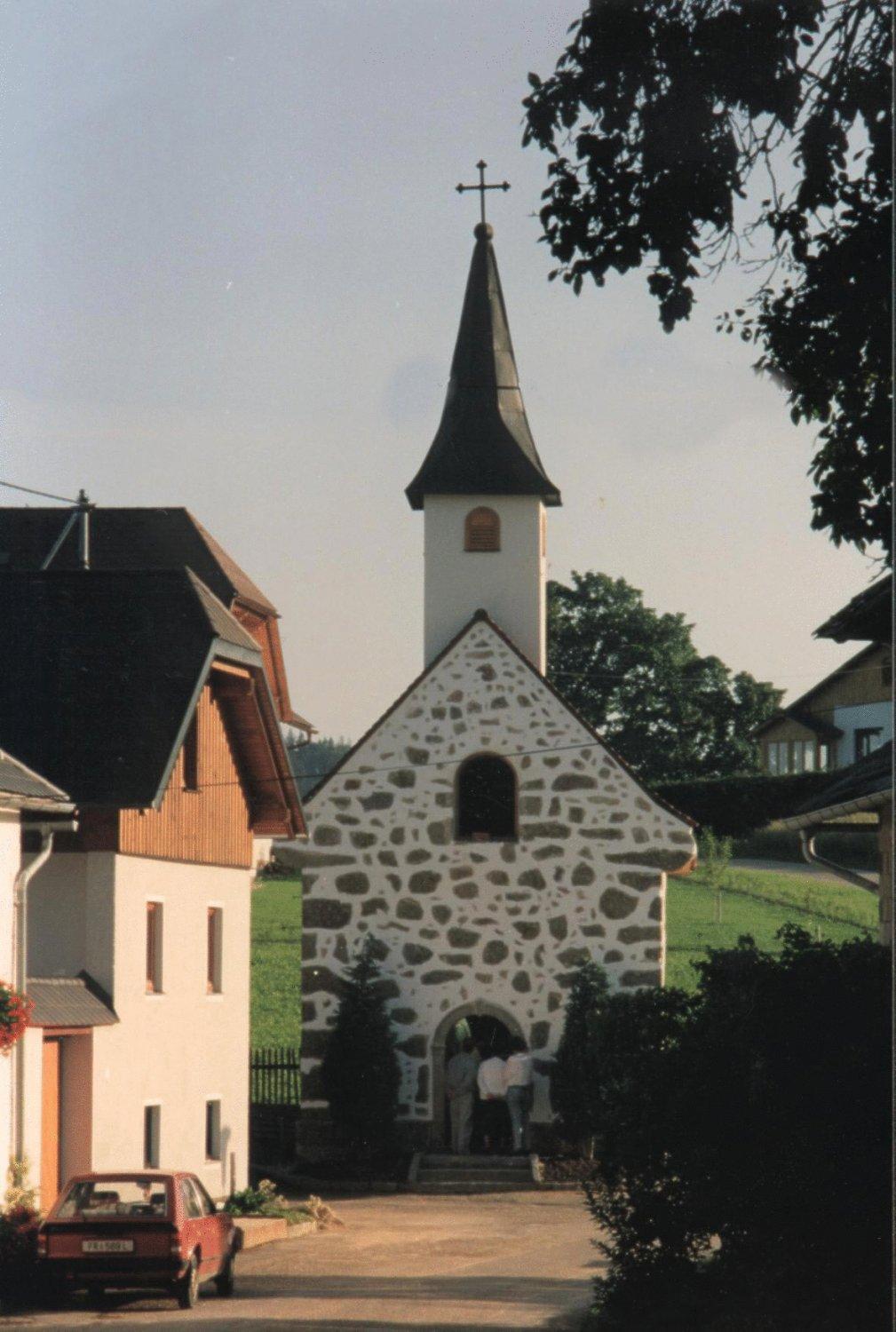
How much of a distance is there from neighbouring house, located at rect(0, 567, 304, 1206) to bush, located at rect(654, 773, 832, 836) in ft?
127

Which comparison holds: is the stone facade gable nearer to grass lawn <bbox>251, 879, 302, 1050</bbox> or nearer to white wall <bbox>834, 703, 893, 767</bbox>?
grass lawn <bbox>251, 879, 302, 1050</bbox>

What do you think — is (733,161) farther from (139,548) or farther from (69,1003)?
(139,548)

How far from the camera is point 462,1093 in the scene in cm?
3166

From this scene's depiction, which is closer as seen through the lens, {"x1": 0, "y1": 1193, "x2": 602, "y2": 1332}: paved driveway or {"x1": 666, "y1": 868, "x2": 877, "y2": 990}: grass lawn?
{"x1": 0, "y1": 1193, "x2": 602, "y2": 1332}: paved driveway

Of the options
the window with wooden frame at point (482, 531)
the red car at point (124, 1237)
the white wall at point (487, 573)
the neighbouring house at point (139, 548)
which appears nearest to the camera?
the red car at point (124, 1237)

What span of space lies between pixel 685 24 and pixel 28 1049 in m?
12.9

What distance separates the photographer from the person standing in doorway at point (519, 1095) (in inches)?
1236

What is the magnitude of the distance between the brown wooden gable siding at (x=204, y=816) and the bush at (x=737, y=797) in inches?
1506

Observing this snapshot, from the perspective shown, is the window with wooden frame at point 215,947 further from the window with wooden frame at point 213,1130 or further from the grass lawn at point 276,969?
the grass lawn at point 276,969

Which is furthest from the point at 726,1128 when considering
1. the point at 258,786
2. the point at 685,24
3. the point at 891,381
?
the point at 258,786

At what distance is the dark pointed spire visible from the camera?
35125 millimetres

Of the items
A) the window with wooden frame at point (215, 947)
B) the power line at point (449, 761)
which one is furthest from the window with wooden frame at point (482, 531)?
the window with wooden frame at point (215, 947)

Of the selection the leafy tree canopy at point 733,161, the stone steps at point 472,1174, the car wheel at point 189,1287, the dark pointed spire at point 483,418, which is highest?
the dark pointed spire at point 483,418

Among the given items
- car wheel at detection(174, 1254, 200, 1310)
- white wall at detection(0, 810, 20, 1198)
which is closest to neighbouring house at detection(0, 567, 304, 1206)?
white wall at detection(0, 810, 20, 1198)
